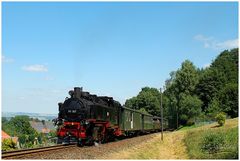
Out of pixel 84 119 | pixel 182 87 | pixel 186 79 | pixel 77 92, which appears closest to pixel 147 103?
pixel 182 87

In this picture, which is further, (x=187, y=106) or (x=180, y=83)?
(x=180, y=83)

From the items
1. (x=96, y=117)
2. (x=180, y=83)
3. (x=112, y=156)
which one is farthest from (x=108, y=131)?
(x=180, y=83)

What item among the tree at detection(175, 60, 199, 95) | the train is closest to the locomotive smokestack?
the train

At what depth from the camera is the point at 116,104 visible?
35281mm

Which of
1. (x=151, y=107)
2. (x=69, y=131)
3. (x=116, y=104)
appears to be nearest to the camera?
(x=69, y=131)

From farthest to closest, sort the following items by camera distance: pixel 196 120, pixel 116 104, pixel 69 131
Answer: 1. pixel 196 120
2. pixel 116 104
3. pixel 69 131

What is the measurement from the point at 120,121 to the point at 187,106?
4441 centimetres

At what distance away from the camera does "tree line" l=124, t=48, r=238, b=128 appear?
259 feet

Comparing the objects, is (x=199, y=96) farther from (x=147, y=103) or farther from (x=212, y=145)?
(x=212, y=145)

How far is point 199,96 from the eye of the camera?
8988 cm

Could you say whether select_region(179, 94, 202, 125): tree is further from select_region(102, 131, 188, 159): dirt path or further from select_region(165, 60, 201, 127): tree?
select_region(102, 131, 188, 159): dirt path

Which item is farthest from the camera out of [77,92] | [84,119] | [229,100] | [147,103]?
[147,103]

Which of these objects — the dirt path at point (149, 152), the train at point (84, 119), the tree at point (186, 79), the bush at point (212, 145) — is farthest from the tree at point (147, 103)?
the bush at point (212, 145)

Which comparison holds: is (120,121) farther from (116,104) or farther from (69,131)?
(69,131)
